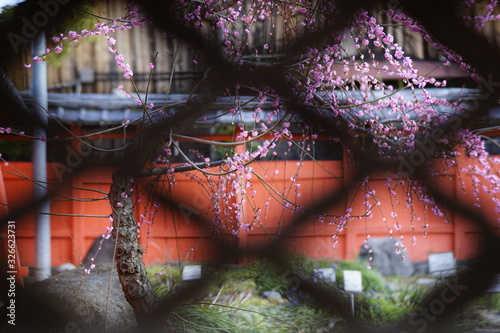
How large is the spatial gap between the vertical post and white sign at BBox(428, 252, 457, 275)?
1.58 m

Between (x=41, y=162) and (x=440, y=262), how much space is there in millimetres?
1749

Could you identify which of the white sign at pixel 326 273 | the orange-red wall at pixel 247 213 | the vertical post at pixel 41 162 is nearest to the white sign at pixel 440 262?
the orange-red wall at pixel 247 213

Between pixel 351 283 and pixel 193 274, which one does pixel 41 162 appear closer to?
pixel 193 274

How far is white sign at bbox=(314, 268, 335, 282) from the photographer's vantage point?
150cm

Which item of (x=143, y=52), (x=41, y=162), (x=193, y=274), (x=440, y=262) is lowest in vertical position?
(x=440, y=262)

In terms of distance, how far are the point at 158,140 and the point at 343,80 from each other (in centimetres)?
43

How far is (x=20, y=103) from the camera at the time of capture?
0.52 metres

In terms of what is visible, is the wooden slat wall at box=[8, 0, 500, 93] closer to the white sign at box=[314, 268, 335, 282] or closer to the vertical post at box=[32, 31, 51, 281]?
the vertical post at box=[32, 31, 51, 281]

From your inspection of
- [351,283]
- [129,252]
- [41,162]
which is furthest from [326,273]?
[41,162]

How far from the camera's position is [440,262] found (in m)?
1.85

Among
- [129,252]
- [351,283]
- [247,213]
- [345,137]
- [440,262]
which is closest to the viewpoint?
[345,137]

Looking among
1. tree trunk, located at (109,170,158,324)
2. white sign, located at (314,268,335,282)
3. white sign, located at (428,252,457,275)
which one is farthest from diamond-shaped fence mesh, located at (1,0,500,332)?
white sign, located at (428,252,457,275)

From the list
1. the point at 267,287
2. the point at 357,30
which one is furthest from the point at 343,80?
the point at 267,287

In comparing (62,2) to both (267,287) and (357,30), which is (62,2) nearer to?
(357,30)
